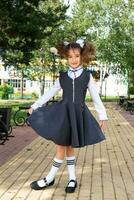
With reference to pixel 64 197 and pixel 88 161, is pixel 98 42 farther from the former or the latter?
pixel 64 197

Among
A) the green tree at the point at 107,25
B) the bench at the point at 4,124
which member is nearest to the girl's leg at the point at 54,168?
the bench at the point at 4,124

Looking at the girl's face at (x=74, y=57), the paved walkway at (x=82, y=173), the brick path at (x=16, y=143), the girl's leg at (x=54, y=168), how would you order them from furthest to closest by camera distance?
the brick path at (x=16, y=143), the girl's leg at (x=54, y=168), the girl's face at (x=74, y=57), the paved walkway at (x=82, y=173)

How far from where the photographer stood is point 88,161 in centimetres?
1106

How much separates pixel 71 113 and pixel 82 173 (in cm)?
200

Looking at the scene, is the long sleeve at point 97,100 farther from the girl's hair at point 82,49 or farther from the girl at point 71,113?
the girl's hair at point 82,49

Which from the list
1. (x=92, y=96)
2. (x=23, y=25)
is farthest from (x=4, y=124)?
(x=23, y=25)

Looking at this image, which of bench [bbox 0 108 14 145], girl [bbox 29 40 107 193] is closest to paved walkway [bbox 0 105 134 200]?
girl [bbox 29 40 107 193]

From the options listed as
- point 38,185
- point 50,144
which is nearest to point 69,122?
point 38,185

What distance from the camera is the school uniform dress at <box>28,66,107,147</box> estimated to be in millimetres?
7672

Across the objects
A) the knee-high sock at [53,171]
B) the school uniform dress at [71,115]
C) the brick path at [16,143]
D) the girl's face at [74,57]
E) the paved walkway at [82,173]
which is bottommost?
the brick path at [16,143]

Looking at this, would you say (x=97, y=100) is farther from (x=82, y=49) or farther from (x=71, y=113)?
(x=82, y=49)

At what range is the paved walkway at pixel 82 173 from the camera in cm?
760

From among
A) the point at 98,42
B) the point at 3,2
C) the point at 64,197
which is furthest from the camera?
the point at 98,42

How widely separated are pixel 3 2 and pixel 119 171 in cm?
2243
